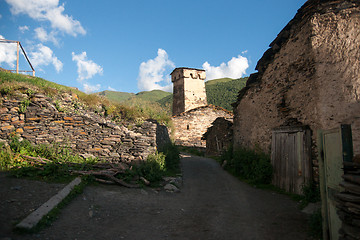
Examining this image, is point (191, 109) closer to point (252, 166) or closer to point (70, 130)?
point (252, 166)

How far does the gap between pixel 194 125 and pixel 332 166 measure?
19.9 m

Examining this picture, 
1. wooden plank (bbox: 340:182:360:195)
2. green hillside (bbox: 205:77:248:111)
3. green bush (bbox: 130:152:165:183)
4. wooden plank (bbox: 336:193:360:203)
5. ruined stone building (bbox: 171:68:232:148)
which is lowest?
green bush (bbox: 130:152:165:183)

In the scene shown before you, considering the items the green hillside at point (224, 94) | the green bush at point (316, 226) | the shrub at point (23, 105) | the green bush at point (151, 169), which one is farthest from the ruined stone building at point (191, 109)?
the green bush at point (316, 226)

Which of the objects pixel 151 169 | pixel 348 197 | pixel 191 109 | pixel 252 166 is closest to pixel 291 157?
pixel 252 166

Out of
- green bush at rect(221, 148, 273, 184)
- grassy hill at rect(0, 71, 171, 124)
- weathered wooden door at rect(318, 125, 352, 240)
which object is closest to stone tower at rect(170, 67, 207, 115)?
grassy hill at rect(0, 71, 171, 124)

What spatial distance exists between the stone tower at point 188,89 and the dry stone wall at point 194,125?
5.66 metres

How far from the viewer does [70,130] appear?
7.94 m

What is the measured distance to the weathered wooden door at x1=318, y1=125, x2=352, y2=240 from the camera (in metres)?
2.79

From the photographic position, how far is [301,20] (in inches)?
246

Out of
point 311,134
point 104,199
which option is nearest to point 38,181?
point 104,199

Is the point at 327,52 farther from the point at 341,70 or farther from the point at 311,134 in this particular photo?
the point at 311,134

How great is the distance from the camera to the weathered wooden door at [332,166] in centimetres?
279

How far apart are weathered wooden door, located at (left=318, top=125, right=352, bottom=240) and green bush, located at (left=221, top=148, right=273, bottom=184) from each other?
162 inches

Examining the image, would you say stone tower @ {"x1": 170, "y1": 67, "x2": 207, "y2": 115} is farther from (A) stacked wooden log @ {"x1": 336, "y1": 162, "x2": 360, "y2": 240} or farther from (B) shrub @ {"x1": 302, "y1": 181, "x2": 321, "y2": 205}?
(A) stacked wooden log @ {"x1": 336, "y1": 162, "x2": 360, "y2": 240}
